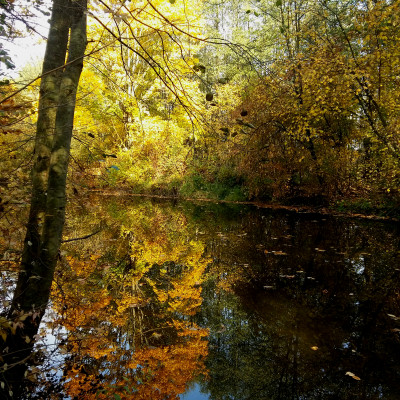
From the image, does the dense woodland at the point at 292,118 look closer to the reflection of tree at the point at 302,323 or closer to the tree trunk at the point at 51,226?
the reflection of tree at the point at 302,323

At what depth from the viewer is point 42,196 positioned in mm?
3762

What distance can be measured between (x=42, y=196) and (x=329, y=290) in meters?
4.03

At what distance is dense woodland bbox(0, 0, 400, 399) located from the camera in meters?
2.26

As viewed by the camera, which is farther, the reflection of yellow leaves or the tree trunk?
the reflection of yellow leaves

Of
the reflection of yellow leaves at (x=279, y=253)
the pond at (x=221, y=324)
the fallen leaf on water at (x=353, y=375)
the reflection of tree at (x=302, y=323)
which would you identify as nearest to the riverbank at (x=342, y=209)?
the pond at (x=221, y=324)

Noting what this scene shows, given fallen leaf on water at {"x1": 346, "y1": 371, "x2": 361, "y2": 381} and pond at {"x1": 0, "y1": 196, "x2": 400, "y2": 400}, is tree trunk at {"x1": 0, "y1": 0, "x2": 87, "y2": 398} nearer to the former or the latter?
pond at {"x1": 0, "y1": 196, "x2": 400, "y2": 400}

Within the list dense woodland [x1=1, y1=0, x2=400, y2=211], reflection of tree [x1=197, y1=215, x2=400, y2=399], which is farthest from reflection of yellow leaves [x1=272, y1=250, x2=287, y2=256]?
dense woodland [x1=1, y1=0, x2=400, y2=211]

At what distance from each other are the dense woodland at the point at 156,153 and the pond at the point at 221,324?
0.04 m

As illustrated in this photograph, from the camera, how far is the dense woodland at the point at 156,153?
2.26m

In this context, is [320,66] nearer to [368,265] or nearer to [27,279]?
[368,265]

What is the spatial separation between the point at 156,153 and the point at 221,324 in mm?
15342

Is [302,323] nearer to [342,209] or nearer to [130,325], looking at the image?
[130,325]

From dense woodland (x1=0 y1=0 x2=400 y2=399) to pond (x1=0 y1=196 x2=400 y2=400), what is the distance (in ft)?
0.13

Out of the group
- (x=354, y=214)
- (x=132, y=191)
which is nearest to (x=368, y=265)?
(x=354, y=214)
